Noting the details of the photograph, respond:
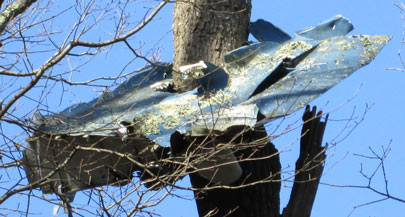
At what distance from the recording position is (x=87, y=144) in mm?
8281

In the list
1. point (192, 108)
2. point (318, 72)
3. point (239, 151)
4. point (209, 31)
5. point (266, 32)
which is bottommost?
point (239, 151)

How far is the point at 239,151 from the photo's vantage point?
8.66 metres

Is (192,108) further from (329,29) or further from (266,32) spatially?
(329,29)

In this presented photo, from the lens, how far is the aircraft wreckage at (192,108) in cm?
784

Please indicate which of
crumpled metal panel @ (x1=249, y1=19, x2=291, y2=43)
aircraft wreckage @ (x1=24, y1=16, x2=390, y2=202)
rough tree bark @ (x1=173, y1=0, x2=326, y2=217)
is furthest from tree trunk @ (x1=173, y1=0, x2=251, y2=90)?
aircraft wreckage @ (x1=24, y1=16, x2=390, y2=202)

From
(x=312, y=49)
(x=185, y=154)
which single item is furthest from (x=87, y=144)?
(x=312, y=49)

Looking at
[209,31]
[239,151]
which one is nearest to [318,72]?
[239,151]

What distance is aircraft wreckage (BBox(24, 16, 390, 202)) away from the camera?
784 centimetres

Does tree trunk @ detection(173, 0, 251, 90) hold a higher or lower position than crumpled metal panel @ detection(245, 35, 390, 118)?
higher

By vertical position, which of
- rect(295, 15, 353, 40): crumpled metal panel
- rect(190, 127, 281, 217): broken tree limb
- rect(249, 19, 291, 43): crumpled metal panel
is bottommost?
rect(190, 127, 281, 217): broken tree limb

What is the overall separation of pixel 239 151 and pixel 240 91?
1.96 feet

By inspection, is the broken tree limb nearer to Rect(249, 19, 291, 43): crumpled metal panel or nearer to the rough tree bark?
the rough tree bark

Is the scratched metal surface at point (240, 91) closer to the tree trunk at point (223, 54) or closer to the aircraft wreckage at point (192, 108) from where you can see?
the aircraft wreckage at point (192, 108)

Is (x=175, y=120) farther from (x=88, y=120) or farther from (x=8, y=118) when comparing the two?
(x=8, y=118)
